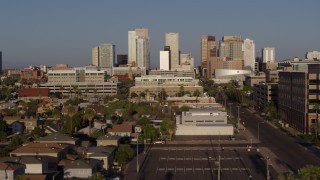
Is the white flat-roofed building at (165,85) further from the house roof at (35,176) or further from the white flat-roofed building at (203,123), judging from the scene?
the house roof at (35,176)

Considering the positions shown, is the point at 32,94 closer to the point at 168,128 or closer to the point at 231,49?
the point at 168,128

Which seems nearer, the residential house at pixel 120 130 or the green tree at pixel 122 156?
the green tree at pixel 122 156

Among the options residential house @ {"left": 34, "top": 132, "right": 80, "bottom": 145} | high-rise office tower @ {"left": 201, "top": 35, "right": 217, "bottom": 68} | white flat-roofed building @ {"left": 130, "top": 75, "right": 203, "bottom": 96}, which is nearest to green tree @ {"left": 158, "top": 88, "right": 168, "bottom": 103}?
white flat-roofed building @ {"left": 130, "top": 75, "right": 203, "bottom": 96}

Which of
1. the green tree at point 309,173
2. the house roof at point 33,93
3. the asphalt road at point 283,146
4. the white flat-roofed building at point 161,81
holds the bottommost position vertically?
the asphalt road at point 283,146

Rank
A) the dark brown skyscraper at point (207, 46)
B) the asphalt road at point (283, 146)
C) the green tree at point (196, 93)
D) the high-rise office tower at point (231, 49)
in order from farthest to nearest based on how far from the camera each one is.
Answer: the dark brown skyscraper at point (207, 46) → the high-rise office tower at point (231, 49) → the green tree at point (196, 93) → the asphalt road at point (283, 146)

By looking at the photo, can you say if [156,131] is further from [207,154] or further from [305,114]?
[305,114]

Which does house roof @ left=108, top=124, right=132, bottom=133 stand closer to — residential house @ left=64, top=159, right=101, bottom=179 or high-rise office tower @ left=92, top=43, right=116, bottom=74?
residential house @ left=64, top=159, right=101, bottom=179

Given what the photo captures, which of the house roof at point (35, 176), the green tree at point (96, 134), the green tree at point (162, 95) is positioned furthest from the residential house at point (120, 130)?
the green tree at point (162, 95)
